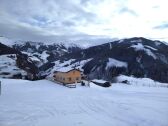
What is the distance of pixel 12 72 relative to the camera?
105 m

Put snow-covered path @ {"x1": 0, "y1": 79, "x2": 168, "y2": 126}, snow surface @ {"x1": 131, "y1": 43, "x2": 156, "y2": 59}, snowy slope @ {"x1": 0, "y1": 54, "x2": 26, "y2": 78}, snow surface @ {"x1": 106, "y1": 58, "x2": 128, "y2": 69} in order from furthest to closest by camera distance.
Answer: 1. snow surface @ {"x1": 131, "y1": 43, "x2": 156, "y2": 59}
2. snow surface @ {"x1": 106, "y1": 58, "x2": 128, "y2": 69}
3. snowy slope @ {"x1": 0, "y1": 54, "x2": 26, "y2": 78}
4. snow-covered path @ {"x1": 0, "y1": 79, "x2": 168, "y2": 126}

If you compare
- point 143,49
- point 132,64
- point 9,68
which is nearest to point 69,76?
point 9,68

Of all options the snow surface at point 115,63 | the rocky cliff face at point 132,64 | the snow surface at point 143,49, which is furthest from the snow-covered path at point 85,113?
the snow surface at point 143,49

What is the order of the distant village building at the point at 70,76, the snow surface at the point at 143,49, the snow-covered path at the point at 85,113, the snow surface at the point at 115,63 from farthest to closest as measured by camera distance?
the snow surface at the point at 143,49 < the snow surface at the point at 115,63 < the distant village building at the point at 70,76 < the snow-covered path at the point at 85,113

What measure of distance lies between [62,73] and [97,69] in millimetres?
93004

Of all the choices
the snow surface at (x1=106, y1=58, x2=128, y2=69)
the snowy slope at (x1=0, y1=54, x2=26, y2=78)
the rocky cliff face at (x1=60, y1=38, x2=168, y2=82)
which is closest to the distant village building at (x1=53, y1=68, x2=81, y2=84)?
the snowy slope at (x1=0, y1=54, x2=26, y2=78)

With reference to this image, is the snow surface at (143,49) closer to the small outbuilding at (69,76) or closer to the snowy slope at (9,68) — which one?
the snowy slope at (9,68)

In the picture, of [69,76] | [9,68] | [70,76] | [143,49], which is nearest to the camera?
[69,76]

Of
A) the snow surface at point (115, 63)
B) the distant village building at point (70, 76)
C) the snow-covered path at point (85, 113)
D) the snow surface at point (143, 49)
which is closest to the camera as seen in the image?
the snow-covered path at point (85, 113)

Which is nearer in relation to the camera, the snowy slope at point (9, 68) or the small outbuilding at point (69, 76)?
the small outbuilding at point (69, 76)

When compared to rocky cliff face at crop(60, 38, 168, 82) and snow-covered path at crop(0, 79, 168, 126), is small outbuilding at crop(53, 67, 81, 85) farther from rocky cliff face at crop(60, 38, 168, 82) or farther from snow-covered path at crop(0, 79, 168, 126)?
rocky cliff face at crop(60, 38, 168, 82)

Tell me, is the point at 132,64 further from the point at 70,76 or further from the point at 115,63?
the point at 70,76

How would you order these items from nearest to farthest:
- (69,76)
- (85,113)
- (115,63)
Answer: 1. (85,113)
2. (69,76)
3. (115,63)

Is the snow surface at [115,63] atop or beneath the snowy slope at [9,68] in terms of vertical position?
atop
